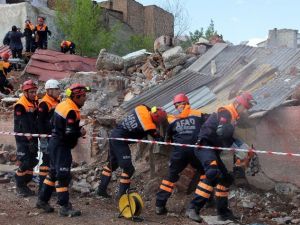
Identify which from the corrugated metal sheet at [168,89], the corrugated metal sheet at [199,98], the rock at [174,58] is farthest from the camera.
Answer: the rock at [174,58]

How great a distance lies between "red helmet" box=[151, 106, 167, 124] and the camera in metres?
7.21

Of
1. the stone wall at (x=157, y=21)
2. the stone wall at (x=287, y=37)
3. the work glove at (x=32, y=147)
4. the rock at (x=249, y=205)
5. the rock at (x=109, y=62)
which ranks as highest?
the stone wall at (x=157, y=21)

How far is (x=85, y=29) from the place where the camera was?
20359 millimetres

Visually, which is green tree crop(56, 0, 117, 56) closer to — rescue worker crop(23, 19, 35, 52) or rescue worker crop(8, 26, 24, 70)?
rescue worker crop(23, 19, 35, 52)

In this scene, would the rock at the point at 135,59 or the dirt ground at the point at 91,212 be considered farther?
the rock at the point at 135,59

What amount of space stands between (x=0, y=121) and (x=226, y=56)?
5.55 meters

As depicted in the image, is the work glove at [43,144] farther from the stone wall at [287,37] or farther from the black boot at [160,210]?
the stone wall at [287,37]

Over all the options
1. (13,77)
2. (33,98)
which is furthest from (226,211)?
(13,77)

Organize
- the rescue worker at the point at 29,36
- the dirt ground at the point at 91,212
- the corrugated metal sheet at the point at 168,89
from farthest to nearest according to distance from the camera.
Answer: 1. the rescue worker at the point at 29,36
2. the corrugated metal sheet at the point at 168,89
3. the dirt ground at the point at 91,212

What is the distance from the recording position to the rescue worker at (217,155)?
646 cm

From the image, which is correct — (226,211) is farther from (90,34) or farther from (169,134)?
(90,34)

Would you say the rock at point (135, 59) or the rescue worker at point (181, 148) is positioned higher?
the rock at point (135, 59)

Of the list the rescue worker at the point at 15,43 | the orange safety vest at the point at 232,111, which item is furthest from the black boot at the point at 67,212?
the rescue worker at the point at 15,43

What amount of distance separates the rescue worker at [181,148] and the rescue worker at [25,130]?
2.35 meters
